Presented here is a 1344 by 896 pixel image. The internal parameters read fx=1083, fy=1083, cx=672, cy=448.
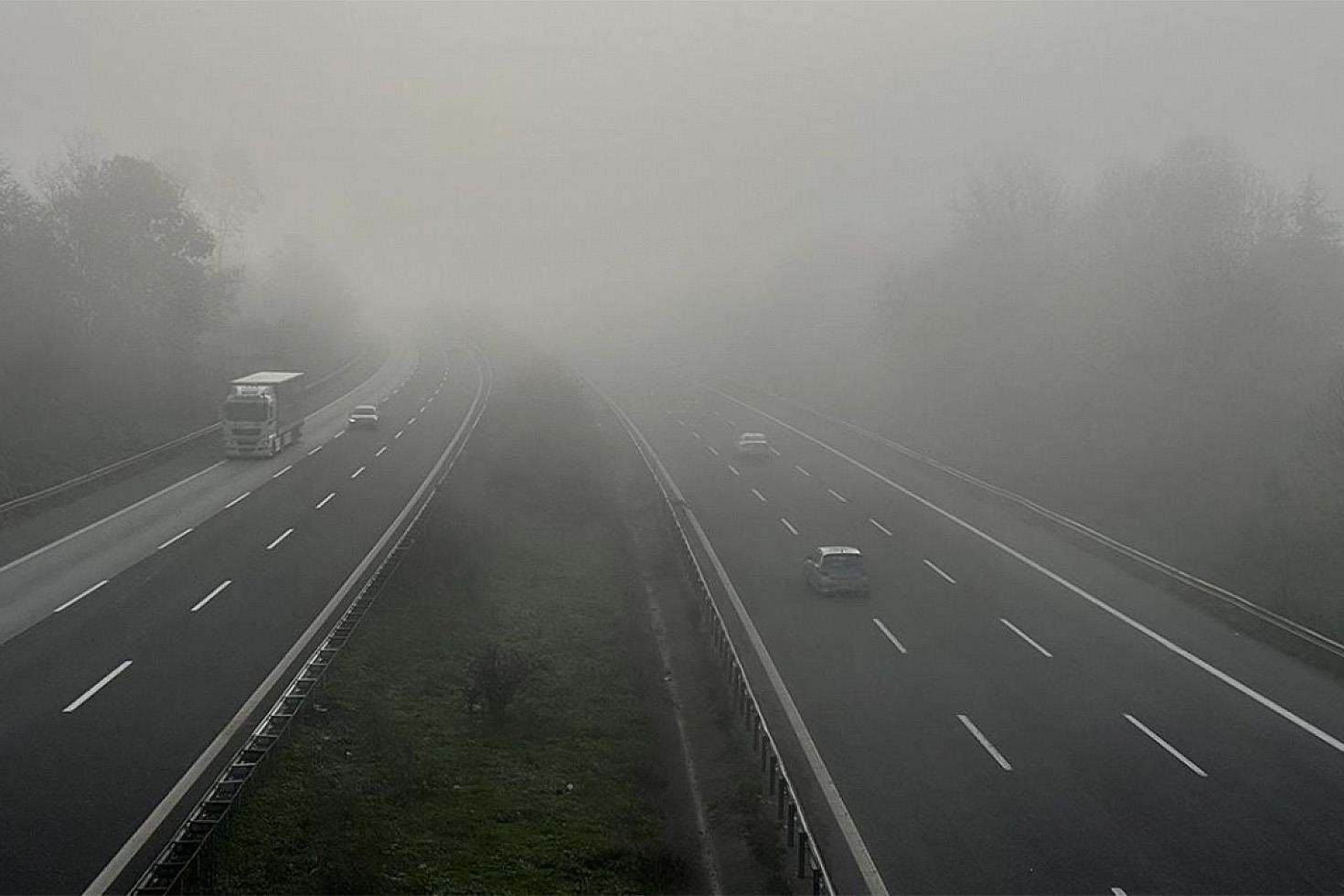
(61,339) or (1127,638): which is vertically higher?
(61,339)

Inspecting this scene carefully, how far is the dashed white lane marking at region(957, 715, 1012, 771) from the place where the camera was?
1976cm

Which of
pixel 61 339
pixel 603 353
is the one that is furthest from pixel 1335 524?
pixel 603 353

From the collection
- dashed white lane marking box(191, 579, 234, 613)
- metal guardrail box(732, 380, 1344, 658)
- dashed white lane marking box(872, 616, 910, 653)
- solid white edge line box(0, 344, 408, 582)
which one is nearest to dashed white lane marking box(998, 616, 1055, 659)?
dashed white lane marking box(872, 616, 910, 653)

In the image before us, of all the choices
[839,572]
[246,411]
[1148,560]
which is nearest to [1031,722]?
[839,572]

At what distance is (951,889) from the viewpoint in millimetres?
15406

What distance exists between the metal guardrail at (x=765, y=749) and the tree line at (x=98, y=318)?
85.7ft

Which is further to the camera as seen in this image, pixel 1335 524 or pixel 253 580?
pixel 1335 524

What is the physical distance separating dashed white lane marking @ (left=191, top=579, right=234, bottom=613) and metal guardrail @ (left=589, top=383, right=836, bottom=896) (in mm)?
12746

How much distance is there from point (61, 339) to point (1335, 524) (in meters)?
54.7

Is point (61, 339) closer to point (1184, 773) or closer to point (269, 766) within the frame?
point (269, 766)

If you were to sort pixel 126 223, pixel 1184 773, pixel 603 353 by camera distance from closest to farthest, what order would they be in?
pixel 1184 773 → pixel 126 223 → pixel 603 353

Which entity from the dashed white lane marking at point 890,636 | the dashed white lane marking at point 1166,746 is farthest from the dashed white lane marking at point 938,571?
the dashed white lane marking at point 1166,746

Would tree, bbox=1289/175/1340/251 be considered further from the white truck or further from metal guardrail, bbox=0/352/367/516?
metal guardrail, bbox=0/352/367/516

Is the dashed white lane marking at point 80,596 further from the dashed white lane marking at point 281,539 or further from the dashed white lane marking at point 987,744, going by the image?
the dashed white lane marking at point 987,744
